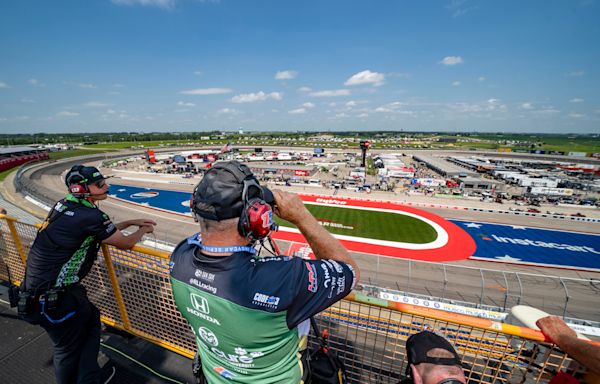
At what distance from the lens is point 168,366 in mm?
3715

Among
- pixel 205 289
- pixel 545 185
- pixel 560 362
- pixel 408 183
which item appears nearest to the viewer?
pixel 205 289

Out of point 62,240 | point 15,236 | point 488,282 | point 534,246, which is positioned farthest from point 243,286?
point 534,246

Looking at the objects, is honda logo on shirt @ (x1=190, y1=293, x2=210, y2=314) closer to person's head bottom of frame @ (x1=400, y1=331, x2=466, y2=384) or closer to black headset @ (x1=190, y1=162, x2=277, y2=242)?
black headset @ (x1=190, y1=162, x2=277, y2=242)

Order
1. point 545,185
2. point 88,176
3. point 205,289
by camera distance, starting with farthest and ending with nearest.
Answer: point 545,185 → point 88,176 → point 205,289

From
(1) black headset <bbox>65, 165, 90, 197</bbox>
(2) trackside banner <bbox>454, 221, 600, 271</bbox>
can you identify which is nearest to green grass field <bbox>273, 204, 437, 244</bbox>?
(2) trackside banner <bbox>454, 221, 600, 271</bbox>

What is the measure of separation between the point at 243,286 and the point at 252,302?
0.33 feet

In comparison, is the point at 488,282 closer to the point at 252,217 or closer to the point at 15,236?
the point at 252,217

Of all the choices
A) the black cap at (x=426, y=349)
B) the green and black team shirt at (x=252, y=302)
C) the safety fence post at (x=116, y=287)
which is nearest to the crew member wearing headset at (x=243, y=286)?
the green and black team shirt at (x=252, y=302)

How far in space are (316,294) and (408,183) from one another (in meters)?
58.0

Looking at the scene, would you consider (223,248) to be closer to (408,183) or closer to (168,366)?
(168,366)

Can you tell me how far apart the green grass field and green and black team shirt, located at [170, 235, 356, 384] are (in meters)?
26.2

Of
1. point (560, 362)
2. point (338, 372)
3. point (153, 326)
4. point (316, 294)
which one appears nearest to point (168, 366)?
point (153, 326)

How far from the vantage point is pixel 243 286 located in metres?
1.38

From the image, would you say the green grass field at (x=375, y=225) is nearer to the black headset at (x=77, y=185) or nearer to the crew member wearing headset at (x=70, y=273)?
the crew member wearing headset at (x=70, y=273)
